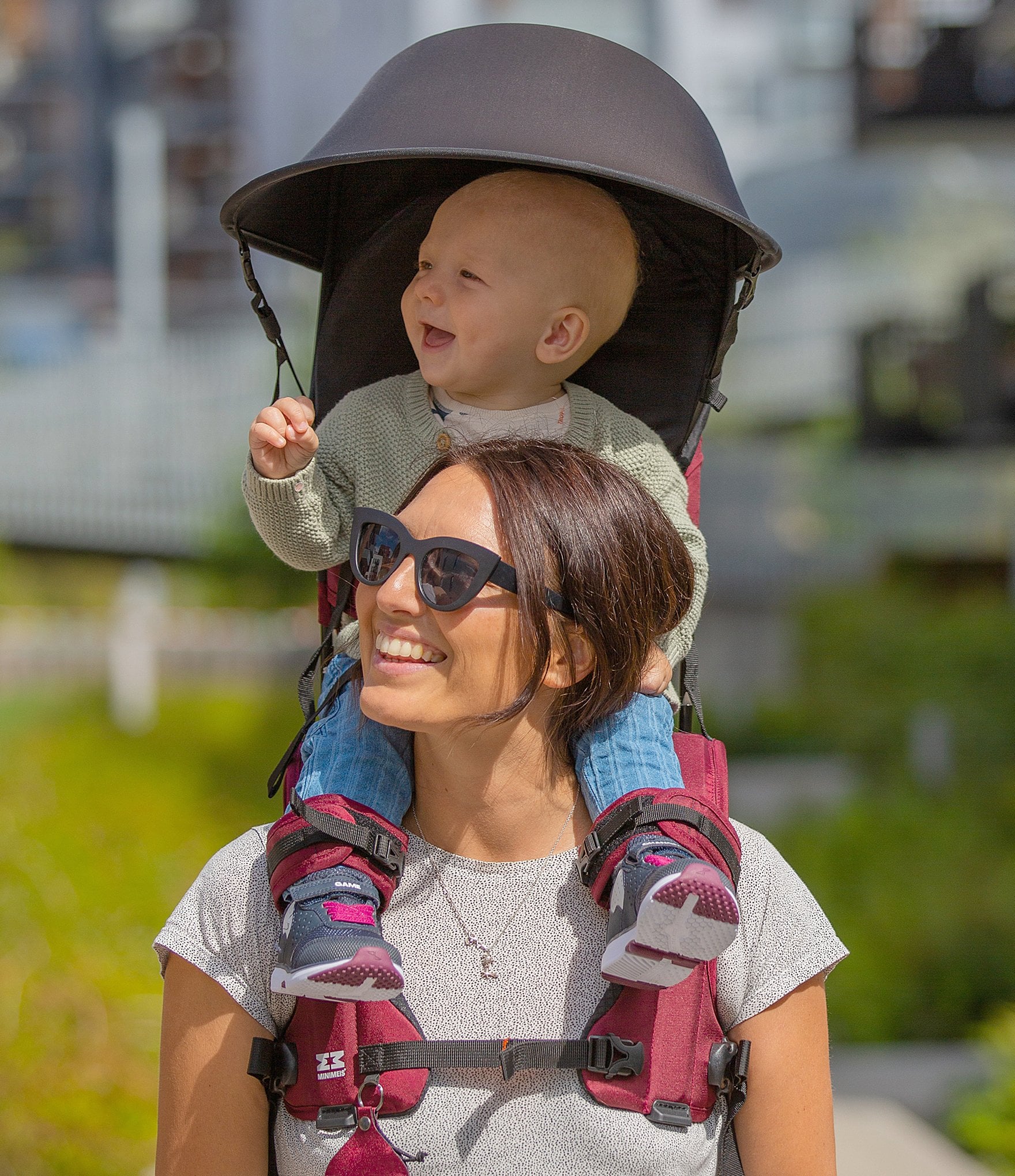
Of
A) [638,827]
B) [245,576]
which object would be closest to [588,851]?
[638,827]

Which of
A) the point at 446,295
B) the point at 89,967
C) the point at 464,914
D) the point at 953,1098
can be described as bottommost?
the point at 953,1098

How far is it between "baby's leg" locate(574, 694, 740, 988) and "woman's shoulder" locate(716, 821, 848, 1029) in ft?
0.22

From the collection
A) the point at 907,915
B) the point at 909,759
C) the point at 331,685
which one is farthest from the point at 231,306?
the point at 331,685

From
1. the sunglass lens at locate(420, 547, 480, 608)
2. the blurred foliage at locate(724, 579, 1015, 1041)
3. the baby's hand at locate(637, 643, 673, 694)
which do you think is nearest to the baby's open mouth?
the sunglass lens at locate(420, 547, 480, 608)

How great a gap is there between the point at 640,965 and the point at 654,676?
45 cm

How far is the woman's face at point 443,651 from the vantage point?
1.78 m

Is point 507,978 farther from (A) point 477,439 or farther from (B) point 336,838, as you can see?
(A) point 477,439

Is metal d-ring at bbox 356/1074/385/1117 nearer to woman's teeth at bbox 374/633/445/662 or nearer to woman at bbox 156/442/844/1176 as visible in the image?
woman at bbox 156/442/844/1176

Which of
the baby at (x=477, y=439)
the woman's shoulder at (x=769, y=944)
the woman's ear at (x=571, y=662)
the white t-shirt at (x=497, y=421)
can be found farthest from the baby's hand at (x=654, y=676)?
the white t-shirt at (x=497, y=421)

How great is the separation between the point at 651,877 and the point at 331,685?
611mm

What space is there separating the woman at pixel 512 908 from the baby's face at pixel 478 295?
0.17 metres

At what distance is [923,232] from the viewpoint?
12984 mm

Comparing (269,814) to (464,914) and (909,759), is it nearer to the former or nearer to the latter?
(909,759)

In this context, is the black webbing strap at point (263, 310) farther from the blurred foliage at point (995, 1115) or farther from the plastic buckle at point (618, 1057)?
the blurred foliage at point (995, 1115)
